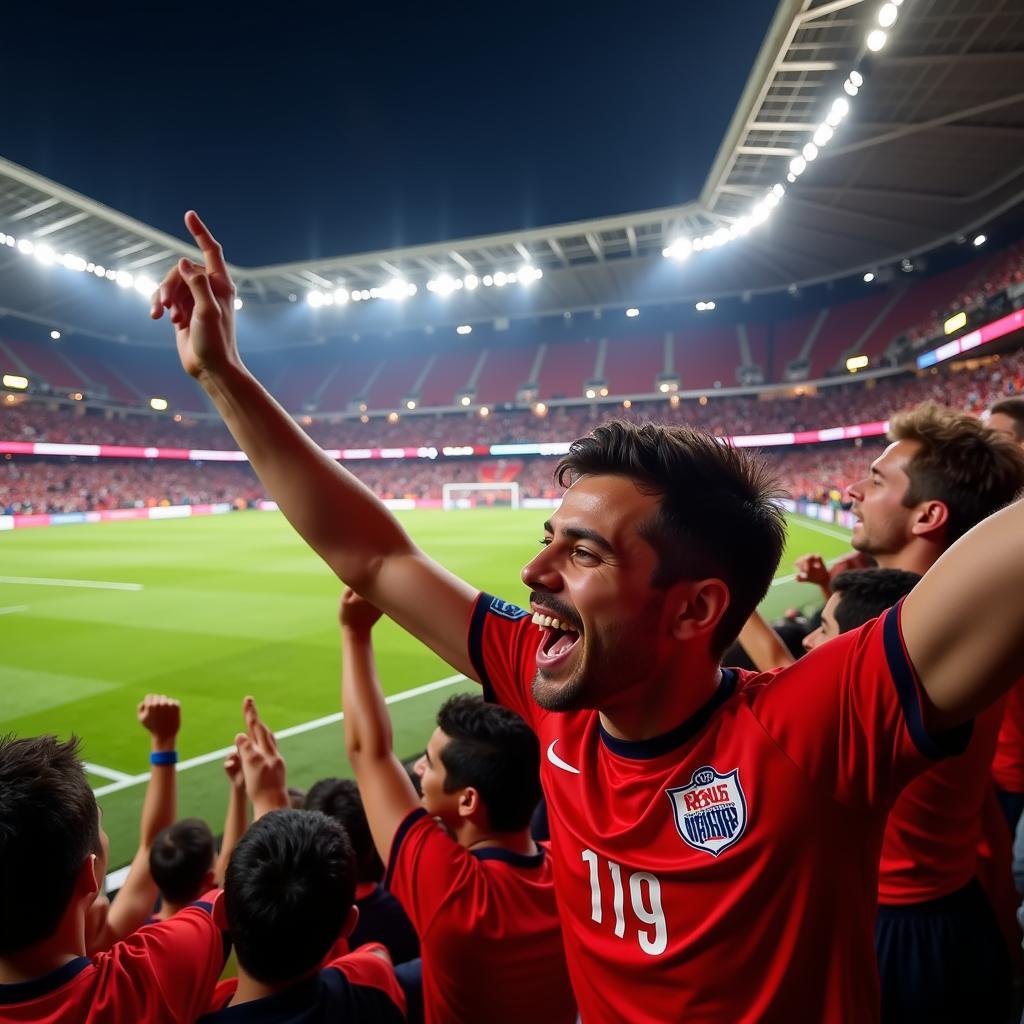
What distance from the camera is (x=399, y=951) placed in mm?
2893

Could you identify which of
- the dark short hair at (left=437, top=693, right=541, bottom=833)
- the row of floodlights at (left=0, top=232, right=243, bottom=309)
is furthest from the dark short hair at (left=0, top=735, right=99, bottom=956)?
the row of floodlights at (left=0, top=232, right=243, bottom=309)

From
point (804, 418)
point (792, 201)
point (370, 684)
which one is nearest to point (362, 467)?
point (804, 418)

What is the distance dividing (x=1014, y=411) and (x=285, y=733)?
697 cm

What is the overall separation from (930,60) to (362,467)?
174 ft

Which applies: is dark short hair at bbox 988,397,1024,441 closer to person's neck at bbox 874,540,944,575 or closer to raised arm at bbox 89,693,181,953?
person's neck at bbox 874,540,944,575

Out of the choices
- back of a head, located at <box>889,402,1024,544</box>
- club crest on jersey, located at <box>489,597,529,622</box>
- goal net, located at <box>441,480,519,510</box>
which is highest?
goal net, located at <box>441,480,519,510</box>

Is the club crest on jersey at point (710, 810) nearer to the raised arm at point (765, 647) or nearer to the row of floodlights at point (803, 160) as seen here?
the raised arm at point (765, 647)

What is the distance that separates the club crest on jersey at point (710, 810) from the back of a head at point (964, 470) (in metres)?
2.10

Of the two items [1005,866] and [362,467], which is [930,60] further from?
[362,467]

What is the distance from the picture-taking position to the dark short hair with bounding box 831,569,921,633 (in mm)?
2717

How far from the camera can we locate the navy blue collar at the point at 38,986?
1.67 m

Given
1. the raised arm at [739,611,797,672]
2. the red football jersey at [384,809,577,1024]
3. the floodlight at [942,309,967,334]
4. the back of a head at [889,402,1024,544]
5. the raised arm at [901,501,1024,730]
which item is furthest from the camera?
the floodlight at [942,309,967,334]

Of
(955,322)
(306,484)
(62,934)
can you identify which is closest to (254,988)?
(62,934)

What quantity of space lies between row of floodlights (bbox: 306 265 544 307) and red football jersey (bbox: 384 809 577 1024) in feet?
158
